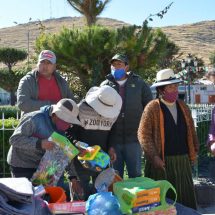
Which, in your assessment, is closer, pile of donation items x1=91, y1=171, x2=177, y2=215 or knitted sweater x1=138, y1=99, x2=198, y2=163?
pile of donation items x1=91, y1=171, x2=177, y2=215

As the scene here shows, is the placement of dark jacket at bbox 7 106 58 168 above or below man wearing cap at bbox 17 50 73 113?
below

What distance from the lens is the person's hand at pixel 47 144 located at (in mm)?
2772

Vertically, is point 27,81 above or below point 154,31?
below

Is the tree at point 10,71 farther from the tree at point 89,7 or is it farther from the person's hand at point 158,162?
the person's hand at point 158,162

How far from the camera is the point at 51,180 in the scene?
2748 mm

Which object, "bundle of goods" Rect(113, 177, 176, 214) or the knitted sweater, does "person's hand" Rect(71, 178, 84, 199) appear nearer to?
"bundle of goods" Rect(113, 177, 176, 214)

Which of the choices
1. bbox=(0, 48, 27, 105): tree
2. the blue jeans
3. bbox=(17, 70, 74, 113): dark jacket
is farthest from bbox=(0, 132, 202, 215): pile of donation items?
bbox=(0, 48, 27, 105): tree

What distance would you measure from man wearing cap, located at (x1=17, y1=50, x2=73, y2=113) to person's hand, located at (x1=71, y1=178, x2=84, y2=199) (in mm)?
1179

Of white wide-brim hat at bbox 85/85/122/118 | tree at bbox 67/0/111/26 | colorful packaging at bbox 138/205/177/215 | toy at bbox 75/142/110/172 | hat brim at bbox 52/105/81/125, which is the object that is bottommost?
colorful packaging at bbox 138/205/177/215

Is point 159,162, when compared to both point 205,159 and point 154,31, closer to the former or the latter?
point 205,159

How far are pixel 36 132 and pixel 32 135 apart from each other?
0.11 feet

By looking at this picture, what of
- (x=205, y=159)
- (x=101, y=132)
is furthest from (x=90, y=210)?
(x=205, y=159)

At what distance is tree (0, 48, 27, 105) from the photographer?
28.7 metres

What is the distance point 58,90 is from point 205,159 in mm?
5192
